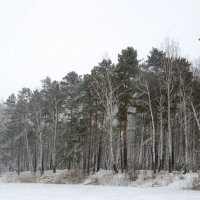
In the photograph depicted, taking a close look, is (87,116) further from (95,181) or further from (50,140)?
(50,140)

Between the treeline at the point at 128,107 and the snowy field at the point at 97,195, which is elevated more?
the treeline at the point at 128,107

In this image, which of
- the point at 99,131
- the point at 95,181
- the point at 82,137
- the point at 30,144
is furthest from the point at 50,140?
the point at 95,181

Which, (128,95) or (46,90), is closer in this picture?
(128,95)

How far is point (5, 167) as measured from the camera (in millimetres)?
72125

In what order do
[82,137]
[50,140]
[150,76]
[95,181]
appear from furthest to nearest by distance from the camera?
[50,140]
[82,137]
[150,76]
[95,181]

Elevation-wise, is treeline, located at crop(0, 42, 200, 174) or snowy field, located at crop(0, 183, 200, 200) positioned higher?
treeline, located at crop(0, 42, 200, 174)

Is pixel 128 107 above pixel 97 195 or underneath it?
above

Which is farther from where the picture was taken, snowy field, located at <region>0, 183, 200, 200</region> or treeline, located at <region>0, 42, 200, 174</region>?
treeline, located at <region>0, 42, 200, 174</region>

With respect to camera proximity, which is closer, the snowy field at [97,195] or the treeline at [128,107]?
the snowy field at [97,195]

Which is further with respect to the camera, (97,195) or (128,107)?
(128,107)

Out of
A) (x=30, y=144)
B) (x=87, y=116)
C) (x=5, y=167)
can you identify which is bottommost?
(x=5, y=167)

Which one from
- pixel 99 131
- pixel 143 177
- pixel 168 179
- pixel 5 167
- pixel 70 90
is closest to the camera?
pixel 168 179

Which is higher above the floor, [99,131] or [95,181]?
[99,131]

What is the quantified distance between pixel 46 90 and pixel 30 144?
13.2 meters
